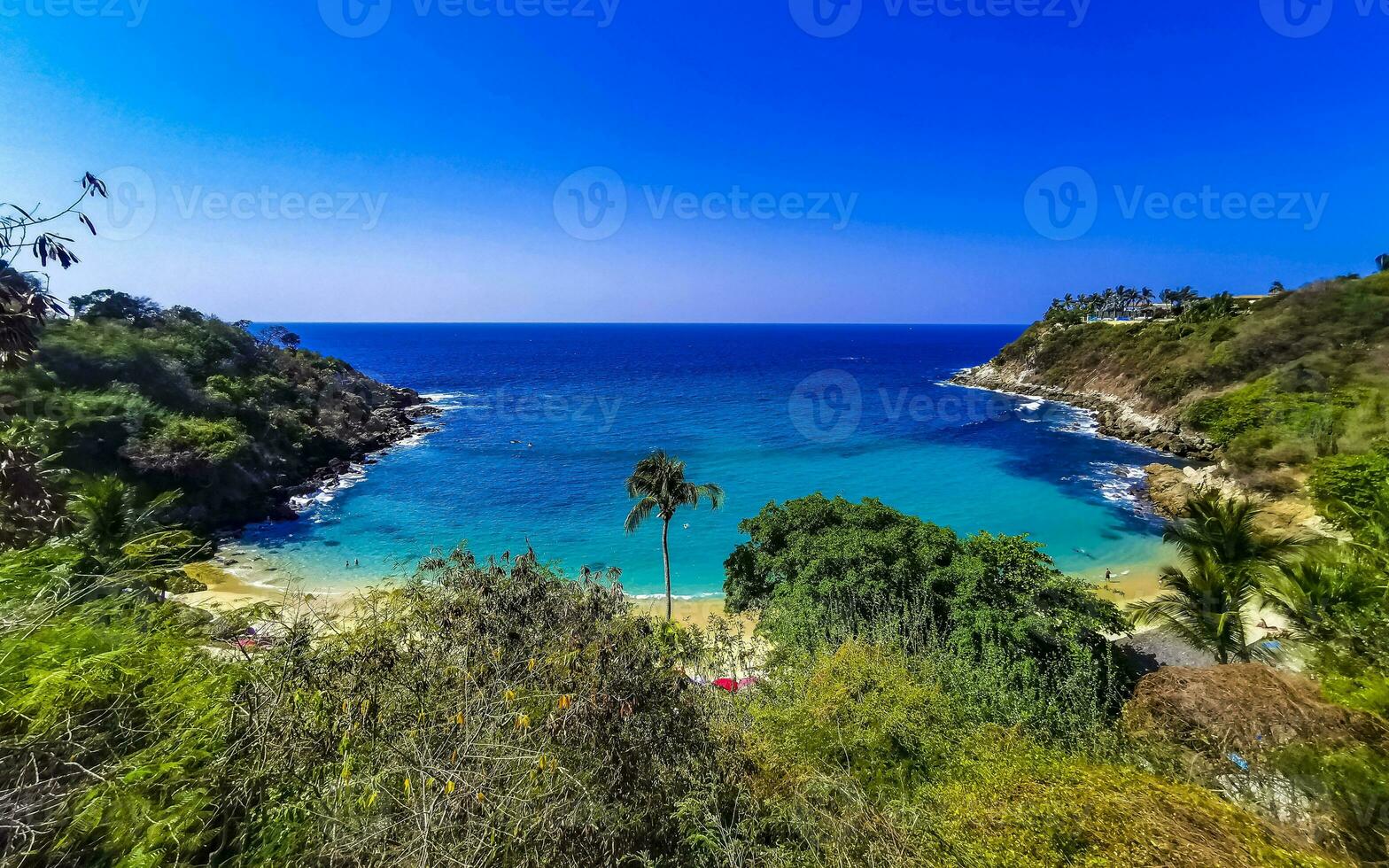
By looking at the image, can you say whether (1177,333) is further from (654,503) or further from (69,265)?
(69,265)

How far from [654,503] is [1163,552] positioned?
86.6ft

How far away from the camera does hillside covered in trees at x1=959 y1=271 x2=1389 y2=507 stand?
94.6 feet

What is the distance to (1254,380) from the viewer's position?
47.6 metres

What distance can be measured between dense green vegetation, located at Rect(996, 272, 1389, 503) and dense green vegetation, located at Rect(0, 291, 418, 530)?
53.4 m

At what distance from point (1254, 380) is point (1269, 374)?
3.70 ft

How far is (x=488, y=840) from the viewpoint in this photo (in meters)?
4.01

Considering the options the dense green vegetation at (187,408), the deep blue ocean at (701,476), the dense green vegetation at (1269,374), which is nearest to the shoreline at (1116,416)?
the dense green vegetation at (1269,374)

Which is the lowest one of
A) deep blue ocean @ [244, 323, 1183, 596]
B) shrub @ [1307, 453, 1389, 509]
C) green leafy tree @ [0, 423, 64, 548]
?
deep blue ocean @ [244, 323, 1183, 596]

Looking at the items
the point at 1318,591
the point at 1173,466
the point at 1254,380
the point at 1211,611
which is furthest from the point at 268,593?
the point at 1254,380

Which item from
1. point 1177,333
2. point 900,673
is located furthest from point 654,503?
point 1177,333

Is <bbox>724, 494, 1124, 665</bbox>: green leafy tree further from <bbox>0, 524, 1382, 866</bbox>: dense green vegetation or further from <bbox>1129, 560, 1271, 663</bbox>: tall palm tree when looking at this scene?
<bbox>0, 524, 1382, 866</bbox>: dense green vegetation

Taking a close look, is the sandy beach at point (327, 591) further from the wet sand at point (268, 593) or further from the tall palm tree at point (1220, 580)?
the tall palm tree at point (1220, 580)

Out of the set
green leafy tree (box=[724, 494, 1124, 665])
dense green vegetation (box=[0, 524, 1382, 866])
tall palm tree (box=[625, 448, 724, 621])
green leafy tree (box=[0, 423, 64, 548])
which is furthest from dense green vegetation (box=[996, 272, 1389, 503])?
green leafy tree (box=[0, 423, 64, 548])

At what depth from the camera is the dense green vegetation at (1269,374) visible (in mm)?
28719
